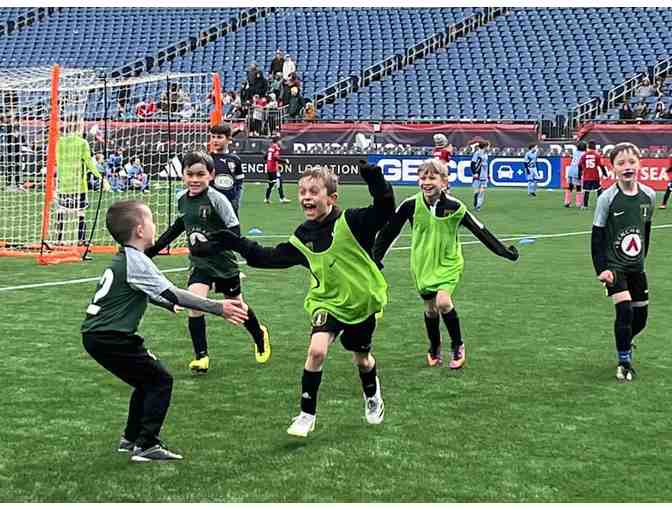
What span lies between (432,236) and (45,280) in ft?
22.7

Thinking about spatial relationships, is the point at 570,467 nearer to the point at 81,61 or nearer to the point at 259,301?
the point at 259,301

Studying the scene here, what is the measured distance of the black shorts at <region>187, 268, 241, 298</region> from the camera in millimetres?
8953

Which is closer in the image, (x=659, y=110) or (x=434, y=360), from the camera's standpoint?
(x=434, y=360)

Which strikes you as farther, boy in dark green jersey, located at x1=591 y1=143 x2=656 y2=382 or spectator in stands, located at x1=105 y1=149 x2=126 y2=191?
spectator in stands, located at x1=105 y1=149 x2=126 y2=191

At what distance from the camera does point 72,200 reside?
17.7 metres

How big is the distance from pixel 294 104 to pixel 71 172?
2130 centimetres

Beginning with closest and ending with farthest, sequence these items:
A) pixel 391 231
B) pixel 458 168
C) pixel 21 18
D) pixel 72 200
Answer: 1. pixel 391 231
2. pixel 72 200
3. pixel 458 168
4. pixel 21 18

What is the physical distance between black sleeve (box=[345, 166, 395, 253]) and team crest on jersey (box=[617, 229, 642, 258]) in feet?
8.17

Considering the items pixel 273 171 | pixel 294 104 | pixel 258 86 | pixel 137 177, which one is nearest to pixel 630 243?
pixel 137 177

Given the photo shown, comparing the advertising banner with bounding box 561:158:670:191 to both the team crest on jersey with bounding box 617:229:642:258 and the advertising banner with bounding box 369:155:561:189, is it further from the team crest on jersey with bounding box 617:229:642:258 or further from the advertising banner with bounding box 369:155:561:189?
the team crest on jersey with bounding box 617:229:642:258

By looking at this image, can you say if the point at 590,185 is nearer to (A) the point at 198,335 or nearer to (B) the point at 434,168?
(B) the point at 434,168

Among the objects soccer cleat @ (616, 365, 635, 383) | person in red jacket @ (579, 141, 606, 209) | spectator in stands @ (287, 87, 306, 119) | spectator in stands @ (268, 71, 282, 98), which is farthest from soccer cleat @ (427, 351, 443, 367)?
spectator in stands @ (268, 71, 282, 98)

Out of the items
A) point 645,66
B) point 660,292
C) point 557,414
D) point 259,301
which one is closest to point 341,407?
point 557,414

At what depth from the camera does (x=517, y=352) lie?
9547mm
